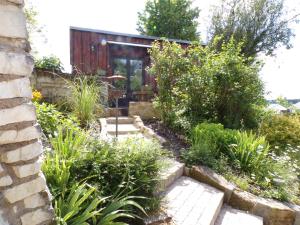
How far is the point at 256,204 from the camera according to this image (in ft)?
11.4

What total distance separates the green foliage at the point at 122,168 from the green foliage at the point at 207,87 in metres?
2.75

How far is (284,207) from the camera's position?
343 cm

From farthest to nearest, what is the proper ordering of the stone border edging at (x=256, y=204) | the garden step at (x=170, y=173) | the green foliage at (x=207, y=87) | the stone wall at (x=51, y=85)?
the stone wall at (x=51, y=85)
the green foliage at (x=207, y=87)
the stone border edging at (x=256, y=204)
the garden step at (x=170, y=173)

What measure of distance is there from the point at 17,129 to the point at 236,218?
119 inches

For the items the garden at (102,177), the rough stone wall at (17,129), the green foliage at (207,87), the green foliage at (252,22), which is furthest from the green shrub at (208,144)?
the green foliage at (252,22)

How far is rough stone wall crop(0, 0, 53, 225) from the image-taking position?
52.4 inches

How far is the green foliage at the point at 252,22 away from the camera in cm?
1277

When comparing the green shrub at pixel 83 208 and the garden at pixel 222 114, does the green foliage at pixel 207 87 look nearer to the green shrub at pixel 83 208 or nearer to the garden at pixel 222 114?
the garden at pixel 222 114

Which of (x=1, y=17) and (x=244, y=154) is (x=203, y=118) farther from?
(x=1, y=17)

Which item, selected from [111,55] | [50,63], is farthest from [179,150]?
[111,55]

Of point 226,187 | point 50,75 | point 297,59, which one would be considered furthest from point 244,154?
point 297,59

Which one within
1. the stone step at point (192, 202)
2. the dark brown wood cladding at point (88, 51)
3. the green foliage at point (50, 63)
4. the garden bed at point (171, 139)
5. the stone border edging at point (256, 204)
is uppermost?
the dark brown wood cladding at point (88, 51)

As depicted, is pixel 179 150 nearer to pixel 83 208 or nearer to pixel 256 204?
pixel 256 204

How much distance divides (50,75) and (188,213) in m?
5.06
